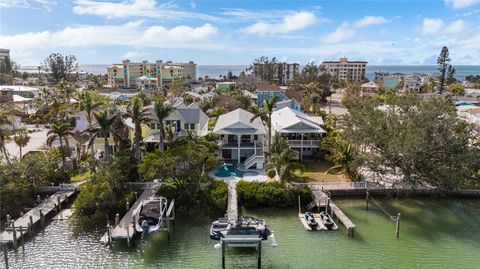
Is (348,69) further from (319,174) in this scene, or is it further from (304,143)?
(319,174)

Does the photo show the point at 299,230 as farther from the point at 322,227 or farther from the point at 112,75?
the point at 112,75

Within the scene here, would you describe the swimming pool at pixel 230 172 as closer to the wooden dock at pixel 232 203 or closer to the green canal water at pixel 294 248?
the wooden dock at pixel 232 203

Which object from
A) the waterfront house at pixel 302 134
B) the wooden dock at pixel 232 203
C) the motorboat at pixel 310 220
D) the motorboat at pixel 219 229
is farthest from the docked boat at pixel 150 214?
the waterfront house at pixel 302 134

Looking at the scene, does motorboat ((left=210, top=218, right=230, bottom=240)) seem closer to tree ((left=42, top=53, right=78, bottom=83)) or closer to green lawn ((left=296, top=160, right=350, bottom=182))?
green lawn ((left=296, top=160, right=350, bottom=182))

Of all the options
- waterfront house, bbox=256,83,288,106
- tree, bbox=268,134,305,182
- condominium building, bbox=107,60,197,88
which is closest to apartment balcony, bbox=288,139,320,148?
tree, bbox=268,134,305,182

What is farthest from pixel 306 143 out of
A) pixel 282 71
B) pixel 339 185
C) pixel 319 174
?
pixel 282 71
